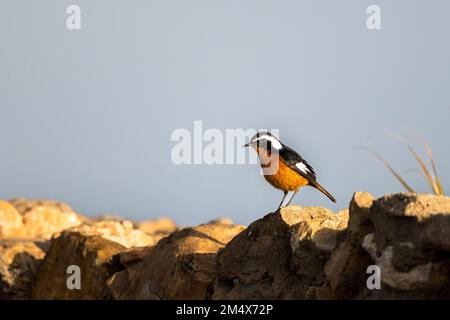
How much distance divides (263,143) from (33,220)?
800cm

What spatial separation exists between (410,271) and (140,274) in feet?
18.1

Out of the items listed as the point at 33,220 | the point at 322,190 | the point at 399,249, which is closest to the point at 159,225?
the point at 33,220

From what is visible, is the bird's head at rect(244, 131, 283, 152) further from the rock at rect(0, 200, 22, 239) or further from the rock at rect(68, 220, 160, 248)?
the rock at rect(0, 200, 22, 239)

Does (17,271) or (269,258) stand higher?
(269,258)

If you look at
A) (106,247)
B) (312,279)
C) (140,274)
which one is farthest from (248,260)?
(106,247)

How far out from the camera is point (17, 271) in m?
15.7

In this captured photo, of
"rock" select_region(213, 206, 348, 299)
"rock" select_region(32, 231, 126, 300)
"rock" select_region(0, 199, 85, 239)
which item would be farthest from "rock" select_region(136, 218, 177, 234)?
"rock" select_region(213, 206, 348, 299)

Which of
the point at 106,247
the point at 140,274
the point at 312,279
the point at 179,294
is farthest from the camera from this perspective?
the point at 106,247

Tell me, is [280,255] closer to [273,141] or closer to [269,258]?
[269,258]

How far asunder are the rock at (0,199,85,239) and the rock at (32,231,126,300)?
2683mm

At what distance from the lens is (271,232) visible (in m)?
10.8

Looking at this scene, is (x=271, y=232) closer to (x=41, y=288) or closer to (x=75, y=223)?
(x=41, y=288)

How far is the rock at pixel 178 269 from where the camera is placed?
1135 centimetres
